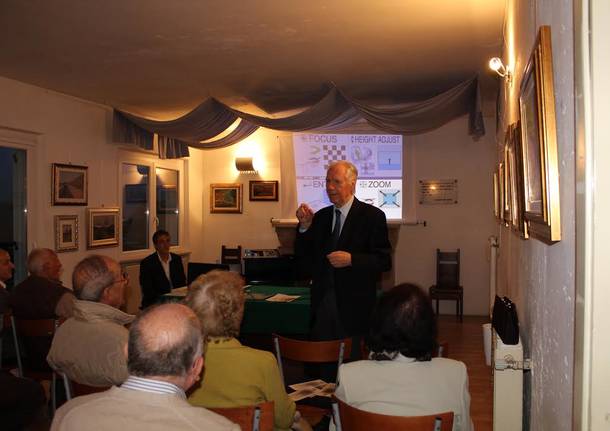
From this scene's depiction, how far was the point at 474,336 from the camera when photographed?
7262 mm

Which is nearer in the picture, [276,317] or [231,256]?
[276,317]

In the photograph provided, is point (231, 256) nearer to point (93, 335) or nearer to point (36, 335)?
point (36, 335)

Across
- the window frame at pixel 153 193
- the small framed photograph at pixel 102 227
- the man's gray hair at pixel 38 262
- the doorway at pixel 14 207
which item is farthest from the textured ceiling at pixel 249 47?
the man's gray hair at pixel 38 262

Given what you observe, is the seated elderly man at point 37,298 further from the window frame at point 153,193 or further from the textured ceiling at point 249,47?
the window frame at point 153,193

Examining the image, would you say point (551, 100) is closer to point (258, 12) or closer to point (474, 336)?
point (258, 12)

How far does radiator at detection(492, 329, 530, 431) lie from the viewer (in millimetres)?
2408

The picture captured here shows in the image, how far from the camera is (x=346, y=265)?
3529 millimetres

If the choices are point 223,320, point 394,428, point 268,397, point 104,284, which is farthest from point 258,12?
point 394,428

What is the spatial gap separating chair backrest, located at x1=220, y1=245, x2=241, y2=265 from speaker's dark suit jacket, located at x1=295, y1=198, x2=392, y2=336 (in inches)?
231

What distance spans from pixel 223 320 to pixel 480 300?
22.6ft

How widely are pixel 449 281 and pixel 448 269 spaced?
17cm

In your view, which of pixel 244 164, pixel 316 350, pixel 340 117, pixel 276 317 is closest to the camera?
pixel 316 350

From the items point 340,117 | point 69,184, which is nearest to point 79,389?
point 340,117

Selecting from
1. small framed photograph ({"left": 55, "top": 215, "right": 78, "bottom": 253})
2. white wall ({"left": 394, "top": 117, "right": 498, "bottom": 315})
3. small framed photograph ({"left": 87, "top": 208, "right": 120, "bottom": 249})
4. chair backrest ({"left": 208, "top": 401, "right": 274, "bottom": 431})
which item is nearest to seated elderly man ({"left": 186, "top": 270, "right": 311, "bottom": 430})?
chair backrest ({"left": 208, "top": 401, "right": 274, "bottom": 431})
